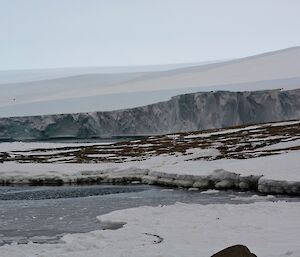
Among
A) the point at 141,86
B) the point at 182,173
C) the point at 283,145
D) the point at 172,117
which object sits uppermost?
the point at 141,86

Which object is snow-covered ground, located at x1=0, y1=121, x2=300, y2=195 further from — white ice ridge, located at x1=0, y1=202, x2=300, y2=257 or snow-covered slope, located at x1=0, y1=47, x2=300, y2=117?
snow-covered slope, located at x1=0, y1=47, x2=300, y2=117

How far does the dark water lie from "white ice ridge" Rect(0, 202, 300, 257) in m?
1.45

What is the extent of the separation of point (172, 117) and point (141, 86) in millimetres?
19238

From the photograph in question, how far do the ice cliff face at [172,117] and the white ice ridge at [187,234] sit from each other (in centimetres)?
5458

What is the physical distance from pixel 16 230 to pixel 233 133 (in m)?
38.4

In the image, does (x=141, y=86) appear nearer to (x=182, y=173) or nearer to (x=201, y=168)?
(x=201, y=168)

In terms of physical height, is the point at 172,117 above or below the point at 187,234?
above

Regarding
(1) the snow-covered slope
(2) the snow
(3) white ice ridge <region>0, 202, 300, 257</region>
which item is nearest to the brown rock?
(3) white ice ridge <region>0, 202, 300, 257</region>

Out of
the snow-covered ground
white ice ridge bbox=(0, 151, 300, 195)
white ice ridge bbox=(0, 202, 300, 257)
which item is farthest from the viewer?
the snow-covered ground

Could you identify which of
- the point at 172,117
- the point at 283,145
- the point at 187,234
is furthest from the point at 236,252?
the point at 172,117

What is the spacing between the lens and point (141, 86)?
92.4 metres

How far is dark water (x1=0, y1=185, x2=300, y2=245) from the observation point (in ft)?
54.5

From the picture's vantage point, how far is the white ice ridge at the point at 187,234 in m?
12.4

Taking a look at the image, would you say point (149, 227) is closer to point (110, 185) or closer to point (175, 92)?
point (110, 185)
